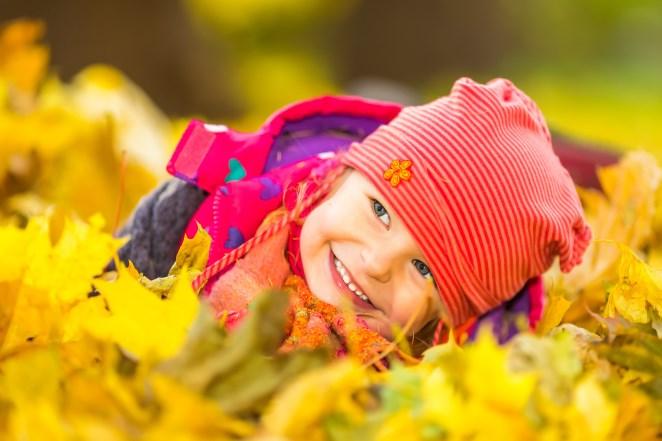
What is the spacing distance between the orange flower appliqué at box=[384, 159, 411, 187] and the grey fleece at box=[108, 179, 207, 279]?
231 millimetres

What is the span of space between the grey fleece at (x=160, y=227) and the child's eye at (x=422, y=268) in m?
0.25

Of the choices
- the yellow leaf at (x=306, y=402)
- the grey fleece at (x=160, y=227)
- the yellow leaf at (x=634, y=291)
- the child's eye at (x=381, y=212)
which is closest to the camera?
the yellow leaf at (x=306, y=402)

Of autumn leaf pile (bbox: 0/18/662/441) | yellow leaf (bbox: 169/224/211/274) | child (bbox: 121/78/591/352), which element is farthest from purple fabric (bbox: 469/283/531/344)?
yellow leaf (bbox: 169/224/211/274)

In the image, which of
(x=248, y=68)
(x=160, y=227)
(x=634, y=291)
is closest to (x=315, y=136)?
(x=160, y=227)

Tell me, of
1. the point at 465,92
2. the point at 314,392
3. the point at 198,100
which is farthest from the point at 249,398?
the point at 198,100

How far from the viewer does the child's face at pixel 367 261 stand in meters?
0.83

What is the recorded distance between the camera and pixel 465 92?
87 centimetres

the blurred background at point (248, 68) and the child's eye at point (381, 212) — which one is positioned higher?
the child's eye at point (381, 212)

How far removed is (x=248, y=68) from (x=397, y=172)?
257 centimetres

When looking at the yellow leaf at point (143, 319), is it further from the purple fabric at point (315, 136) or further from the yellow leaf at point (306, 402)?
the purple fabric at point (315, 136)

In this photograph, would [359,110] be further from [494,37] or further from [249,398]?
[494,37]

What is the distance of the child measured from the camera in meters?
0.83

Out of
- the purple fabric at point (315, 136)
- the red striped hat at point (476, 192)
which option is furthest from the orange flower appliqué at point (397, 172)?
the purple fabric at point (315, 136)

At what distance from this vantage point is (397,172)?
0.85m
